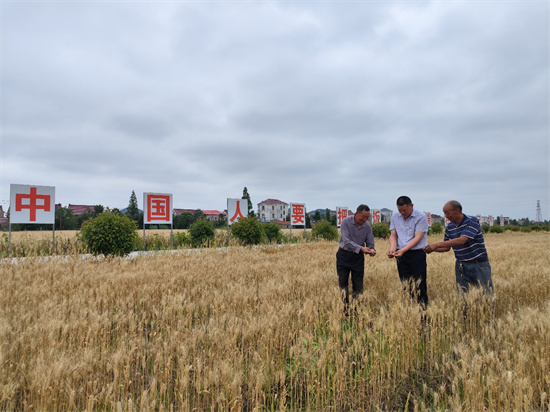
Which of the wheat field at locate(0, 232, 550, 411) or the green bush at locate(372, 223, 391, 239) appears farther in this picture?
the green bush at locate(372, 223, 391, 239)

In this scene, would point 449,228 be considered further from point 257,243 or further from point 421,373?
point 257,243

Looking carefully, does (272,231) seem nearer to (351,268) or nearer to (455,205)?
(351,268)

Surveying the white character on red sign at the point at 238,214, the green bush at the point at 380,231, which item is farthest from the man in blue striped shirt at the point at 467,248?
the green bush at the point at 380,231

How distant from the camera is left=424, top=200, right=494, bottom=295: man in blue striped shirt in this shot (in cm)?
452

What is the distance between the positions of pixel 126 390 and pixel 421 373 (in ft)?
9.08

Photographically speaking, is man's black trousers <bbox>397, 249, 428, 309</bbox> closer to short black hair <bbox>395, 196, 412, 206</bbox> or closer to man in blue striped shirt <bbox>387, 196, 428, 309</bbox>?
man in blue striped shirt <bbox>387, 196, 428, 309</bbox>

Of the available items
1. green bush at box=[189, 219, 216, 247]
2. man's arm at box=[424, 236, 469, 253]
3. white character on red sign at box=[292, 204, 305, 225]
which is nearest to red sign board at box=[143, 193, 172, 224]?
green bush at box=[189, 219, 216, 247]

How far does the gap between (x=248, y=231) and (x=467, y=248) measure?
15.2 metres

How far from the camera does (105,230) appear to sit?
1255 cm

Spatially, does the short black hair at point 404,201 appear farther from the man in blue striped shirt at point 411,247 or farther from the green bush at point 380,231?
the green bush at point 380,231

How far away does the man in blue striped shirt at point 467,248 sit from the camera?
4.52 meters

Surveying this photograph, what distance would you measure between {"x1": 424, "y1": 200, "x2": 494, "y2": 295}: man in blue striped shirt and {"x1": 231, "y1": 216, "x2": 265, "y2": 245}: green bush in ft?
49.0

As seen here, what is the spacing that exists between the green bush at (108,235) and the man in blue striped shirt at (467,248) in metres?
12.0

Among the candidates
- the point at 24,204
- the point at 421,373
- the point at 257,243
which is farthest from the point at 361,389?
the point at 257,243
